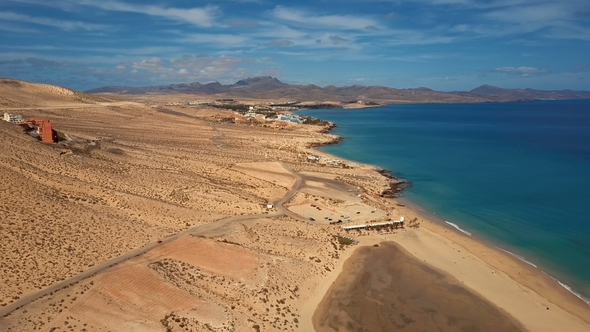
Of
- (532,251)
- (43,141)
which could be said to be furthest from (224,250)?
(43,141)

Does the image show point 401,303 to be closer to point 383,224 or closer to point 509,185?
point 383,224

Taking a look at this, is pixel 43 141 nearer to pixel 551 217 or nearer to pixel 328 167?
pixel 328 167

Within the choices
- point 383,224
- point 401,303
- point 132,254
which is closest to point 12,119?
point 132,254

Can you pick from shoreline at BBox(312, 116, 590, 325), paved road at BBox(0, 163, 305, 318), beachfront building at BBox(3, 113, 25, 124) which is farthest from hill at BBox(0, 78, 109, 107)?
shoreline at BBox(312, 116, 590, 325)

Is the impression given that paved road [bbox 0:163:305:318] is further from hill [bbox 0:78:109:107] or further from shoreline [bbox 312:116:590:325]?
hill [bbox 0:78:109:107]

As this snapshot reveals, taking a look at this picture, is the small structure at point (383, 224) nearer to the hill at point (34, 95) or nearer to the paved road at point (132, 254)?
the paved road at point (132, 254)
